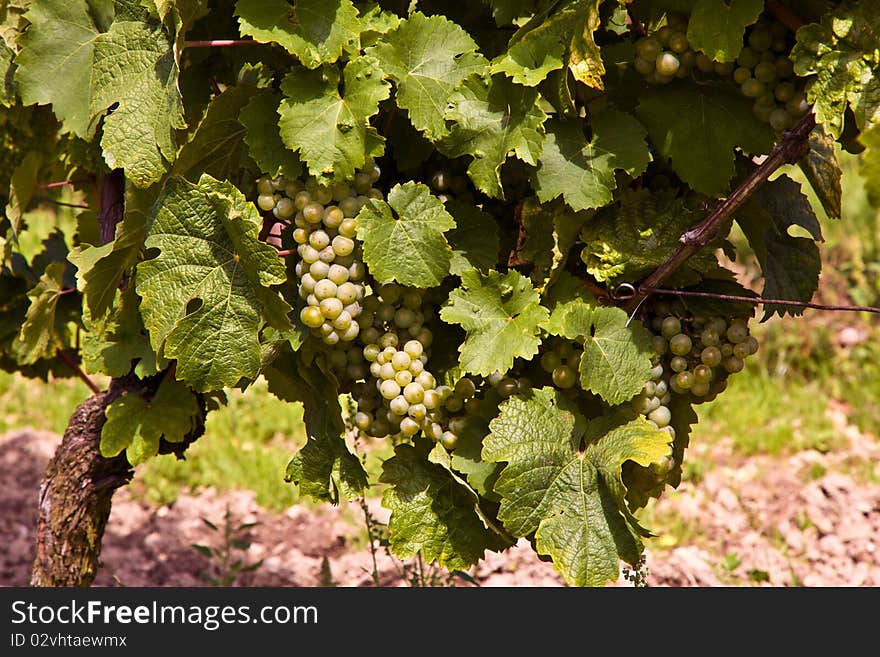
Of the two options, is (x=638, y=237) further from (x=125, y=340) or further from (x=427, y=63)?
(x=125, y=340)

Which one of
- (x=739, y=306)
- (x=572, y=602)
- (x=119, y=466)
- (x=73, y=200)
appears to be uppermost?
(x=73, y=200)

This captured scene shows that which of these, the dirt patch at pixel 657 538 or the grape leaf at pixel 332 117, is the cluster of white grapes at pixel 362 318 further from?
the dirt patch at pixel 657 538

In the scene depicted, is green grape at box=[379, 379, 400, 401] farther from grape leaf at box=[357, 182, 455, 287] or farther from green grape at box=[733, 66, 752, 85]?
green grape at box=[733, 66, 752, 85]

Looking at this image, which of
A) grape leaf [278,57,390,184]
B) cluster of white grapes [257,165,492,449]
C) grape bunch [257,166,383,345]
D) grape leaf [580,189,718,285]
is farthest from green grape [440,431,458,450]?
grape leaf [278,57,390,184]

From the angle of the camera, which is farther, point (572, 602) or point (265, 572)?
point (265, 572)

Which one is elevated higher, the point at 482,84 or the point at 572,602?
the point at 482,84

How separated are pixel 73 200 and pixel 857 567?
17.0 feet

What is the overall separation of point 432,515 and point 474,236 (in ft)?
1.63

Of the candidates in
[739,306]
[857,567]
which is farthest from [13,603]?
[857,567]

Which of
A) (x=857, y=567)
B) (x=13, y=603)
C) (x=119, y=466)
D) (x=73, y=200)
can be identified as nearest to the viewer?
(x=13, y=603)

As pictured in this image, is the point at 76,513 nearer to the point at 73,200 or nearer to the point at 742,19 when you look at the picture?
the point at 742,19

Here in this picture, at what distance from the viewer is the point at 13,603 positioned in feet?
6.88

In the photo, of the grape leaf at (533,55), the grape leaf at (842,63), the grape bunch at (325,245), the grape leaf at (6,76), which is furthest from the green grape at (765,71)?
the grape leaf at (6,76)

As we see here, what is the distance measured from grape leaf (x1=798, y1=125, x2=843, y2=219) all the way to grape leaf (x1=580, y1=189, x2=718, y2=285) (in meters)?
0.24
